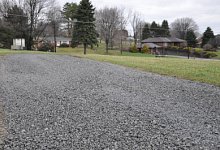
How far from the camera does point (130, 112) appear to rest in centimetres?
534

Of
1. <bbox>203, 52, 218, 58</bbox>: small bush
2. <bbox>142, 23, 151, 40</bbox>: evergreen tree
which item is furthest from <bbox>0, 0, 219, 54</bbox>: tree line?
<bbox>203, 52, 218, 58</bbox>: small bush

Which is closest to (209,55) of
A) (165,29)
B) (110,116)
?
(165,29)

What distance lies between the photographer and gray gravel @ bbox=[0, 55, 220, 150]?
3744 mm

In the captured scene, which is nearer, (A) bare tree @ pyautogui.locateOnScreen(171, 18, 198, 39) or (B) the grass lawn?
(B) the grass lawn

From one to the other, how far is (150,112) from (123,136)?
152 cm

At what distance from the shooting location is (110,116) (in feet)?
16.6

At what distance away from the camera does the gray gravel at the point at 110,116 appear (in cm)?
374

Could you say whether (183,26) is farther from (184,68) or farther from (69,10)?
(184,68)

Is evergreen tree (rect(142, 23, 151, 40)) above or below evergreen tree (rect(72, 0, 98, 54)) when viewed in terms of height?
above

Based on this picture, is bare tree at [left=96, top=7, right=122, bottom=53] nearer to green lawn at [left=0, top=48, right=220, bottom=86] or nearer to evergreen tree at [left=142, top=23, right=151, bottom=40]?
evergreen tree at [left=142, top=23, right=151, bottom=40]

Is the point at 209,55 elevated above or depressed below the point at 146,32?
below

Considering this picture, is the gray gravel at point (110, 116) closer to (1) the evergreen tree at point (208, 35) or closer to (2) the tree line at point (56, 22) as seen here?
(2) the tree line at point (56, 22)

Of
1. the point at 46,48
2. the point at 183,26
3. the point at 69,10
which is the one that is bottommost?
the point at 46,48

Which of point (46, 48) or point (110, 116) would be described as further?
point (46, 48)
